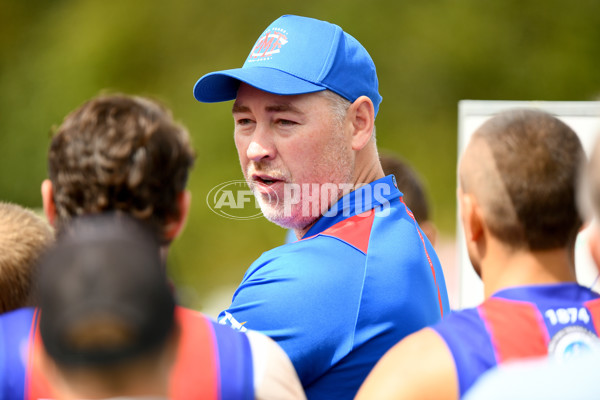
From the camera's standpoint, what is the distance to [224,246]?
7.03 metres

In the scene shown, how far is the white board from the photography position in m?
3.02

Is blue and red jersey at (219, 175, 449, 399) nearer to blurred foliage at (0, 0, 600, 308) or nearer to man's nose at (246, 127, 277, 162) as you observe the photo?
man's nose at (246, 127, 277, 162)

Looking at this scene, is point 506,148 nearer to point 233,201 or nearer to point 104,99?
point 104,99

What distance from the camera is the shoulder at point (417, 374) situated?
1.22 meters

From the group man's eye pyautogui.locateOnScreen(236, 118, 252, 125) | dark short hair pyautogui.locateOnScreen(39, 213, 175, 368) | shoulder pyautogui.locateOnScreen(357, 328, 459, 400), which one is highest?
man's eye pyautogui.locateOnScreen(236, 118, 252, 125)

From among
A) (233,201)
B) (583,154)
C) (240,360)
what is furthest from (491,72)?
(240,360)

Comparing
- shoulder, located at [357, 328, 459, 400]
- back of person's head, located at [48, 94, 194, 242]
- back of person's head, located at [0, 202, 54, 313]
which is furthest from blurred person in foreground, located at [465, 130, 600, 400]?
back of person's head, located at [0, 202, 54, 313]

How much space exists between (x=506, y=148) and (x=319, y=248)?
56 cm

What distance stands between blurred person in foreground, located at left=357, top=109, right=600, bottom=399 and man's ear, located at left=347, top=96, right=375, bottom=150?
0.67m

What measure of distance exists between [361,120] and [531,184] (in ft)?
2.76

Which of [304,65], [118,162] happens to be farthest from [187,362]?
[304,65]

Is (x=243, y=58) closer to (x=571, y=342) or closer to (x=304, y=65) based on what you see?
(x=304, y=65)

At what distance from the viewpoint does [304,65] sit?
2008 mm

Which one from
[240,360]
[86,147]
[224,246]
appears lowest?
[224,246]
